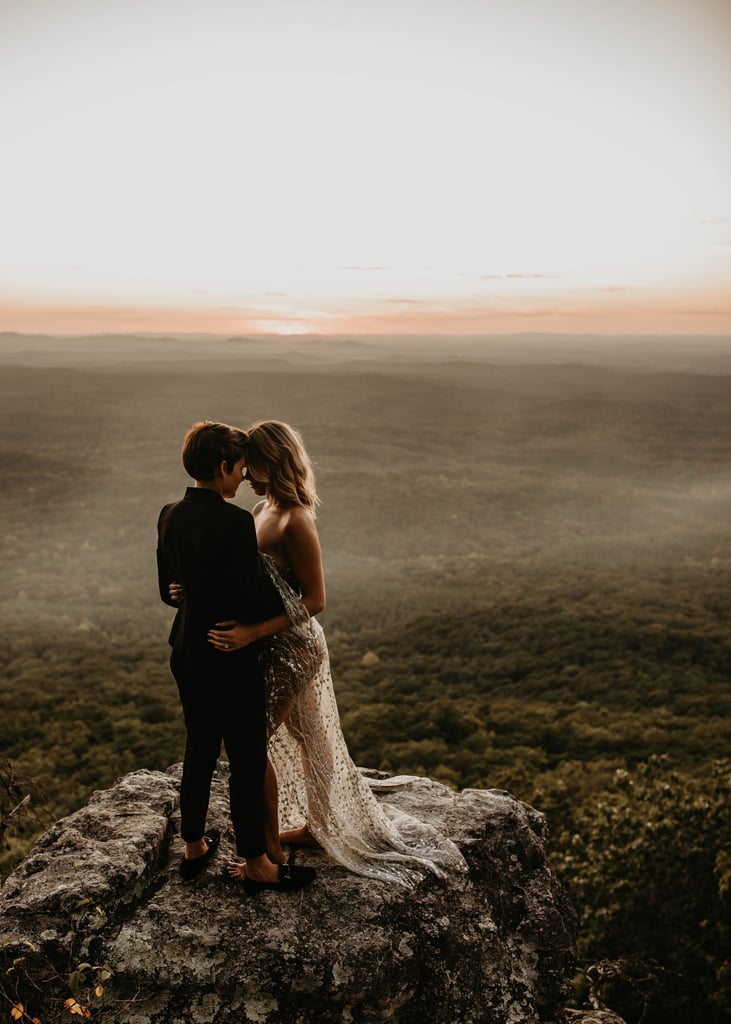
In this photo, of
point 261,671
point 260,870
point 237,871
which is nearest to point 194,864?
point 237,871

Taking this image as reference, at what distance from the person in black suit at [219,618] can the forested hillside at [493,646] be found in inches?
71.3

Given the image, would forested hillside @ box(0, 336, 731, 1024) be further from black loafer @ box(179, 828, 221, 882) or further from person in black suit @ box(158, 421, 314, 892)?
person in black suit @ box(158, 421, 314, 892)

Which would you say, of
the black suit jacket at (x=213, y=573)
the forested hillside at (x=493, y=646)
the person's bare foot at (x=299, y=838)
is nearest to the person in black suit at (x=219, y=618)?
the black suit jacket at (x=213, y=573)

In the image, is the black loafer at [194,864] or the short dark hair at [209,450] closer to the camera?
the short dark hair at [209,450]

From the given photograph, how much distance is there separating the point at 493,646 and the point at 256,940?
31.9 meters

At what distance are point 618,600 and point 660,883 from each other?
33.9m

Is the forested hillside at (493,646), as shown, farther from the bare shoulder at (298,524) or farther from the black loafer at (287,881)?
the bare shoulder at (298,524)

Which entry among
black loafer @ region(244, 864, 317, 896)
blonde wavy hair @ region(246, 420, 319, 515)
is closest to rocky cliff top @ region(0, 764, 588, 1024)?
black loafer @ region(244, 864, 317, 896)

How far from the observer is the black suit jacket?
2785 millimetres

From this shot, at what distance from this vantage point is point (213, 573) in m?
2.82

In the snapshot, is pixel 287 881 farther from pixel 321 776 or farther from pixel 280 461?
pixel 280 461

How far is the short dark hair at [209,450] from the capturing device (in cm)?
282

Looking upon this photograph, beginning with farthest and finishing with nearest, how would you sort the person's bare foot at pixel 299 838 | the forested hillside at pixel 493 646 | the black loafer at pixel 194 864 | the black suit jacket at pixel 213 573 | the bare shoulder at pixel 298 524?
the forested hillside at pixel 493 646
the person's bare foot at pixel 299 838
the black loafer at pixel 194 864
the bare shoulder at pixel 298 524
the black suit jacket at pixel 213 573

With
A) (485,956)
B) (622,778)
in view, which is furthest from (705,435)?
(485,956)
